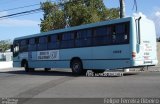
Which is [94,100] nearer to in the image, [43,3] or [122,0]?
[122,0]

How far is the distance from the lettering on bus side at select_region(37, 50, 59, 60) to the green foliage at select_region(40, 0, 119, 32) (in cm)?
1579

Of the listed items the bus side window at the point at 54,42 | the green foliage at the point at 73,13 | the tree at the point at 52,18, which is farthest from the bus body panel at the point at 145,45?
the tree at the point at 52,18

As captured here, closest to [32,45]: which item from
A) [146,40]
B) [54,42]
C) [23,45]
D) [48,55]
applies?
[23,45]

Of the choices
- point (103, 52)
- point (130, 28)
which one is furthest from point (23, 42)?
point (130, 28)

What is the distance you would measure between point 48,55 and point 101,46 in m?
6.23

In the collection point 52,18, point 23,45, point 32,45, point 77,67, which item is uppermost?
point 52,18

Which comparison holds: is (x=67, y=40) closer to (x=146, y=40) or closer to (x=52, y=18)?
(x=146, y=40)

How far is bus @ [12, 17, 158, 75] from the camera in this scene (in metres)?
19.3

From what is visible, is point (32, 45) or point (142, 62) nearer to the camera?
point (142, 62)

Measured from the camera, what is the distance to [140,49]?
1952 cm

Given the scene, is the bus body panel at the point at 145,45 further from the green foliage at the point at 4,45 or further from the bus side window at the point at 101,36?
A: the green foliage at the point at 4,45

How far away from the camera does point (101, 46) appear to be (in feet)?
69.2

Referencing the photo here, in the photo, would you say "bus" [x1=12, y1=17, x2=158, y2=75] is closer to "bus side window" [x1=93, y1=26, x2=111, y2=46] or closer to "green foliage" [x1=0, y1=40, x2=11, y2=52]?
"bus side window" [x1=93, y1=26, x2=111, y2=46]

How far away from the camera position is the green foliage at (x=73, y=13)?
4306 cm
